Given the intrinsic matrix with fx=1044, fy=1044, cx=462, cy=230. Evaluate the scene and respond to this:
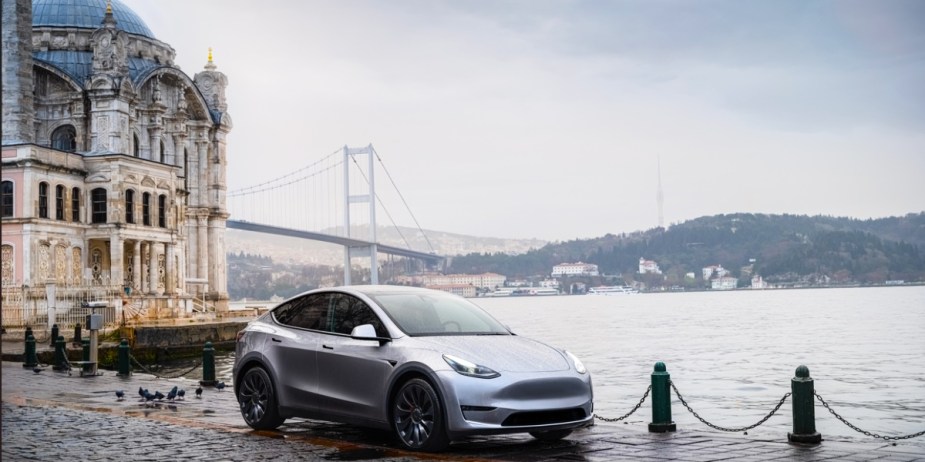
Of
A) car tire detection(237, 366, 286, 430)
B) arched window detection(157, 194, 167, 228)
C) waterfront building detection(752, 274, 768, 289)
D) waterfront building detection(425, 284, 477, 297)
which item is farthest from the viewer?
waterfront building detection(752, 274, 768, 289)

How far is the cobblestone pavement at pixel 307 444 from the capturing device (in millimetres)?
8266

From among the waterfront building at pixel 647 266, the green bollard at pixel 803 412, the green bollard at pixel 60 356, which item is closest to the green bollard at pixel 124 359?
the green bollard at pixel 60 356

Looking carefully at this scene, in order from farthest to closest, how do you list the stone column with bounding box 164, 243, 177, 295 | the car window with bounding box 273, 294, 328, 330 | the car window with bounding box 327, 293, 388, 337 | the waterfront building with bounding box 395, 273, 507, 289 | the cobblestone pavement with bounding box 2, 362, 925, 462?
the waterfront building with bounding box 395, 273, 507, 289, the stone column with bounding box 164, 243, 177, 295, the car window with bounding box 273, 294, 328, 330, the car window with bounding box 327, 293, 388, 337, the cobblestone pavement with bounding box 2, 362, 925, 462

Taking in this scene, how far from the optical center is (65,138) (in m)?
55.2

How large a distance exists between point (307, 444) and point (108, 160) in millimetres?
40824

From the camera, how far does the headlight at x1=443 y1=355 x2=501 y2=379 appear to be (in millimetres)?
8344

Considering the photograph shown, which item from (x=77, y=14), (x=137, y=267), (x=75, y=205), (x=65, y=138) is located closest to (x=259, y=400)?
(x=75, y=205)

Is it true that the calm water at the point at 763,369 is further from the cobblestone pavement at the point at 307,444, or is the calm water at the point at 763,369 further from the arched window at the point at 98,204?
the arched window at the point at 98,204

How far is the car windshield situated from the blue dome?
2090 inches

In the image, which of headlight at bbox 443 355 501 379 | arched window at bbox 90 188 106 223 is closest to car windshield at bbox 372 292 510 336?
headlight at bbox 443 355 501 379

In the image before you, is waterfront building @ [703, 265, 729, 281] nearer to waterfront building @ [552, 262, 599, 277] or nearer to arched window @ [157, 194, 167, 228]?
waterfront building @ [552, 262, 599, 277]

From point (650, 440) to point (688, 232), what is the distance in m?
189

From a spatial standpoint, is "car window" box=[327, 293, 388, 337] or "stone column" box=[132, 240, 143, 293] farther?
"stone column" box=[132, 240, 143, 293]

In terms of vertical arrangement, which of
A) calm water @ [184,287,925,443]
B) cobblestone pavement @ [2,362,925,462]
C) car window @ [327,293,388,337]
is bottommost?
calm water @ [184,287,925,443]
